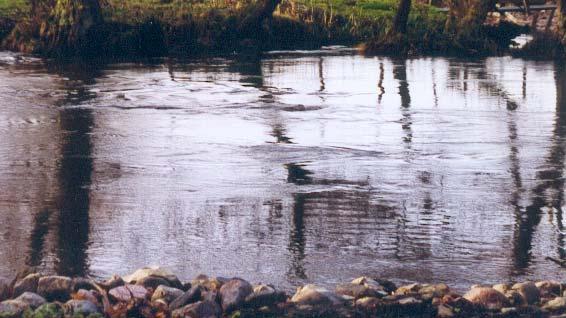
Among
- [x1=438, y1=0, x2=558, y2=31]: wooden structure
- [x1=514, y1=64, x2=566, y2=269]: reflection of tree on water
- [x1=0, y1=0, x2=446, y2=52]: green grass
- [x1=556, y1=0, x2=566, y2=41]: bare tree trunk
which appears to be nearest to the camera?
[x1=514, y1=64, x2=566, y2=269]: reflection of tree on water

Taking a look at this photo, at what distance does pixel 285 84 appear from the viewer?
21172 millimetres

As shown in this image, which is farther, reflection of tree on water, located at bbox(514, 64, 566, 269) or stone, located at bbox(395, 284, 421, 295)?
reflection of tree on water, located at bbox(514, 64, 566, 269)

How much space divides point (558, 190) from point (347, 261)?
359 centimetres

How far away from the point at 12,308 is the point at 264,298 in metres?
1.48

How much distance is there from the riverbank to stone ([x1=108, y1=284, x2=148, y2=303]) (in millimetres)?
21220

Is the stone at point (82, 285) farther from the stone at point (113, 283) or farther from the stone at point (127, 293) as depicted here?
the stone at point (127, 293)

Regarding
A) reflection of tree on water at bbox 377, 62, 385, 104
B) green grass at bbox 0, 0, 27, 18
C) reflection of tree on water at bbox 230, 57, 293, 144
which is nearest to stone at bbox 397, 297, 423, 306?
reflection of tree on water at bbox 230, 57, 293, 144

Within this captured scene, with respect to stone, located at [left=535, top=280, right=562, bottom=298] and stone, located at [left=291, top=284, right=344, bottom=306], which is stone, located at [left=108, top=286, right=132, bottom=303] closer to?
stone, located at [left=291, top=284, right=344, bottom=306]

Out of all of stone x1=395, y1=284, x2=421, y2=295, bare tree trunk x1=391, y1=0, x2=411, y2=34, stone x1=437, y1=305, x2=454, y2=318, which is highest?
stone x1=437, y1=305, x2=454, y2=318

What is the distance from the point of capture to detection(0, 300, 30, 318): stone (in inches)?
260

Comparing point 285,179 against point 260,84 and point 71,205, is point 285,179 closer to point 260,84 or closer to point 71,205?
point 71,205

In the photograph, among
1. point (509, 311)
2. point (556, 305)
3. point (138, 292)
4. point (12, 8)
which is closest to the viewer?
point (509, 311)

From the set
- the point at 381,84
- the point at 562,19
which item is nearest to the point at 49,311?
the point at 381,84

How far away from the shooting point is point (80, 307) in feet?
22.2
